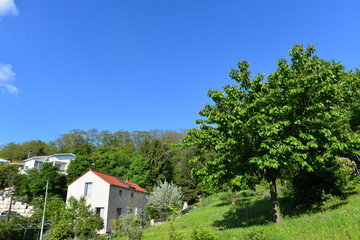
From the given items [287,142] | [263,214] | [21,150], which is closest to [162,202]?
[263,214]

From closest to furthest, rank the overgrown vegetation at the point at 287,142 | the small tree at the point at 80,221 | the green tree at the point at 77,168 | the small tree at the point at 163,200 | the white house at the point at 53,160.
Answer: the overgrown vegetation at the point at 287,142 < the small tree at the point at 80,221 < the small tree at the point at 163,200 < the green tree at the point at 77,168 < the white house at the point at 53,160

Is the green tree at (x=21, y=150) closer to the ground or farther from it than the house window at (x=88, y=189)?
farther from it

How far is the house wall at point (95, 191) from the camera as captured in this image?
2820 centimetres

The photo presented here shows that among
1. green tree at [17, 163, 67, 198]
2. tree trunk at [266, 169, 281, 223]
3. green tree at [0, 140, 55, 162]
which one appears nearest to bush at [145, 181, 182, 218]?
green tree at [17, 163, 67, 198]

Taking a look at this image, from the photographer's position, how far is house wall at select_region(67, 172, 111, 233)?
28.2m

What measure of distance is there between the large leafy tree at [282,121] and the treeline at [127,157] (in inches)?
1056

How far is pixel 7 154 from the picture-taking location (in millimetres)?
69125

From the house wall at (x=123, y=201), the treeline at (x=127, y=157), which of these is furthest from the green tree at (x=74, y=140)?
the house wall at (x=123, y=201)

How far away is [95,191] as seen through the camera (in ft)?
95.5

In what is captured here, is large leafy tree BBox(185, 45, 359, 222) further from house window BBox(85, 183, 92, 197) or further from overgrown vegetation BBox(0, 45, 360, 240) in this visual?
house window BBox(85, 183, 92, 197)

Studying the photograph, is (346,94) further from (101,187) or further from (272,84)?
(101,187)

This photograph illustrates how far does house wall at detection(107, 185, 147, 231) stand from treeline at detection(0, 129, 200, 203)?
29.1 feet

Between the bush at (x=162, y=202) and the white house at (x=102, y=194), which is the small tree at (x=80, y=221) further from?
the bush at (x=162, y=202)

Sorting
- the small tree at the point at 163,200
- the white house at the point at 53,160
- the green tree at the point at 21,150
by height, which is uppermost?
the green tree at the point at 21,150
